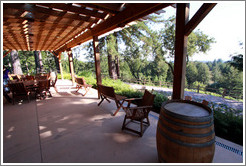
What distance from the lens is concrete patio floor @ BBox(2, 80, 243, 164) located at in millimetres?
1830

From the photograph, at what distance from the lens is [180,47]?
191 centimetres

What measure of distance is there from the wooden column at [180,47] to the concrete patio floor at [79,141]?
3.47 feet

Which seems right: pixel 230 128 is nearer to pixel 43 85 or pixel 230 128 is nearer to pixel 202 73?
pixel 43 85

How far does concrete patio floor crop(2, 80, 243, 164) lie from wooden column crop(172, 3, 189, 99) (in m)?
1.06

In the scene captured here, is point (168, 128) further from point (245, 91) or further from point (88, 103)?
point (88, 103)

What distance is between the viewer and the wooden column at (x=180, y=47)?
1.81m

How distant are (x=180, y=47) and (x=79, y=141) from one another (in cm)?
236

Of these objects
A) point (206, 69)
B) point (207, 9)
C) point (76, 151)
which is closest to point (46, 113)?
point (76, 151)

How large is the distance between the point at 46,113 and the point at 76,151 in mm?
2105

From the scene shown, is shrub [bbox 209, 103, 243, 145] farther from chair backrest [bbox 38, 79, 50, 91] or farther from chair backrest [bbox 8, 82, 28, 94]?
chair backrest [bbox 8, 82, 28, 94]

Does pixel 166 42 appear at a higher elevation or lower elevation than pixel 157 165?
higher

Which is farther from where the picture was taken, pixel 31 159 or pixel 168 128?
pixel 31 159

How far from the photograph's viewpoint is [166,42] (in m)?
12.1

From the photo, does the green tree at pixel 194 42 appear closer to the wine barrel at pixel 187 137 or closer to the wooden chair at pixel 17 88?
the wooden chair at pixel 17 88
